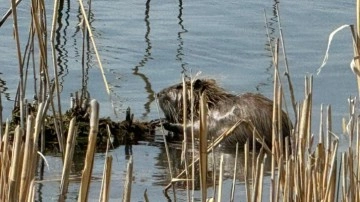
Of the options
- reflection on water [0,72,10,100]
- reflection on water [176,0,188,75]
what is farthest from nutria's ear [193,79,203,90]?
reflection on water [0,72,10,100]

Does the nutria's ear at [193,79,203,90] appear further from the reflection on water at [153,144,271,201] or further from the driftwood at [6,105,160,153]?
the reflection on water at [153,144,271,201]

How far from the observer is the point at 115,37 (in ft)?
31.6

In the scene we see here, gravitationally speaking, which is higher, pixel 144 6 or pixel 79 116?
pixel 144 6

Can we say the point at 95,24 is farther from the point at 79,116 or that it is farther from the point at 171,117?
the point at 79,116

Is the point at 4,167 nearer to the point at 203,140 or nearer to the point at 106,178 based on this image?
the point at 106,178

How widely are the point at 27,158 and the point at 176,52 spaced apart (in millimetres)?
6312

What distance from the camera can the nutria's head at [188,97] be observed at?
7.54 m

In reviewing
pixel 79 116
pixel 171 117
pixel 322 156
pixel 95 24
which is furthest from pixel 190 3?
pixel 322 156

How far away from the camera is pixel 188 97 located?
304 inches

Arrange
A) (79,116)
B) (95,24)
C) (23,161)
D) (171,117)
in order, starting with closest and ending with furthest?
(23,161), (79,116), (171,117), (95,24)

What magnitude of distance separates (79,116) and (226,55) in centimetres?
283

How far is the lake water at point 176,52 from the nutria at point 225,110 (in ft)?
0.65

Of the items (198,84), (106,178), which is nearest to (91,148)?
(106,178)

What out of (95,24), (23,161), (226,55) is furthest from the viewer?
(95,24)
